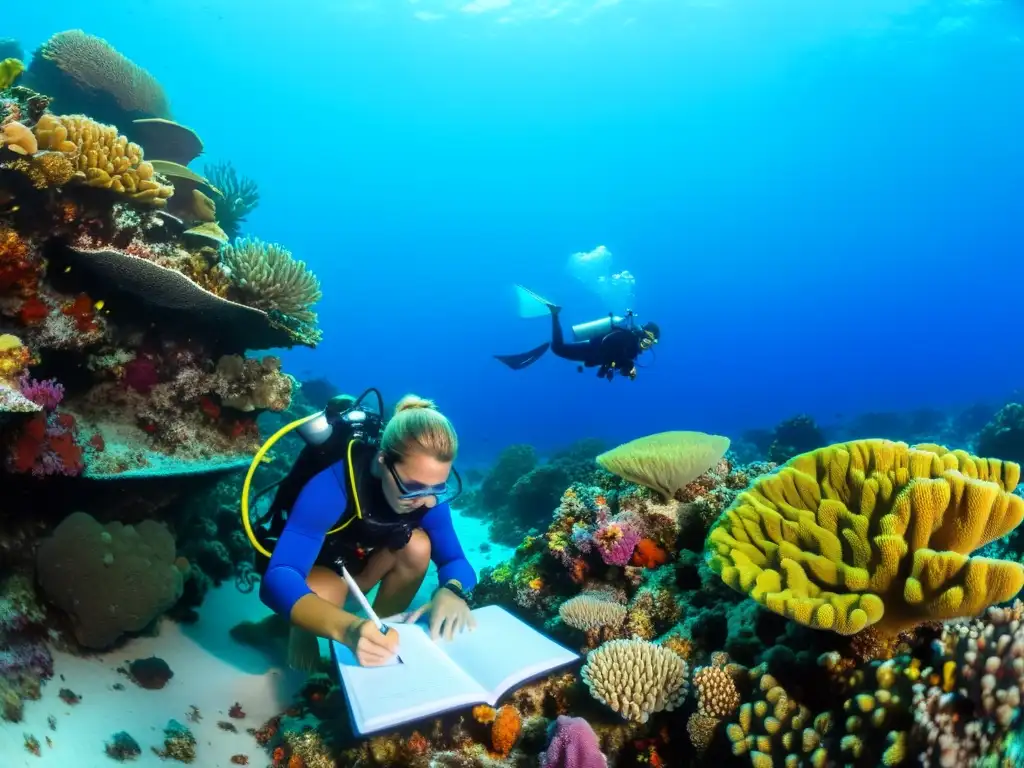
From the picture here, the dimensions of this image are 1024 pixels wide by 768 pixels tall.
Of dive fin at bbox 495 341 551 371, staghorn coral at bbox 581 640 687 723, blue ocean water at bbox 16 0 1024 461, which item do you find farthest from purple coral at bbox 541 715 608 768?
blue ocean water at bbox 16 0 1024 461

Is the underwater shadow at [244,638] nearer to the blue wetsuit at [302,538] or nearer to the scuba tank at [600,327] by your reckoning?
the blue wetsuit at [302,538]

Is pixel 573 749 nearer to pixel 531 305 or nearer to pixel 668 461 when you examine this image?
pixel 668 461

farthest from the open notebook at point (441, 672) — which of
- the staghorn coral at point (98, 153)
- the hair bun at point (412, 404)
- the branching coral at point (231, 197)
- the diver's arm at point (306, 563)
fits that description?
the branching coral at point (231, 197)

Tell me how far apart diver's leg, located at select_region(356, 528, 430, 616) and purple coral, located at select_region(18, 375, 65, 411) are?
278 centimetres

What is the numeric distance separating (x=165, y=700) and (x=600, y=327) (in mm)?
7711

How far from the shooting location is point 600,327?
30.4 ft

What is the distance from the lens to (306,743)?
3.30 meters

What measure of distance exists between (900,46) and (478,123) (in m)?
59.7

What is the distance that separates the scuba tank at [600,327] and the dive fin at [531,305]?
52.2 inches

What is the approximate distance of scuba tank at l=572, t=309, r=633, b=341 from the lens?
9.17 meters

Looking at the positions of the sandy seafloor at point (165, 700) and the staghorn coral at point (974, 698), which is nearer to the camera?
the staghorn coral at point (974, 698)

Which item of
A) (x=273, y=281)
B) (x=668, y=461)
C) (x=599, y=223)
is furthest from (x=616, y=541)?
(x=599, y=223)

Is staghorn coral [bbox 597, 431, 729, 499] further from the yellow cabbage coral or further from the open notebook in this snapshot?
the open notebook

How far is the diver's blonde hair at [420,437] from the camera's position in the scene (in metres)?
3.09
